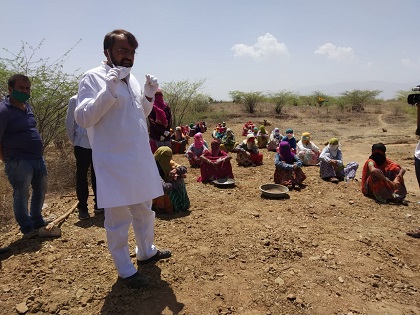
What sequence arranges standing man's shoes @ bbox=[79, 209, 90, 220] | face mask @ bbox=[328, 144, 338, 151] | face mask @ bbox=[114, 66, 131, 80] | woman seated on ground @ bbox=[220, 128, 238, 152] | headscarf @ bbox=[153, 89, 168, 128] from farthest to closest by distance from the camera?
woman seated on ground @ bbox=[220, 128, 238, 152], face mask @ bbox=[328, 144, 338, 151], headscarf @ bbox=[153, 89, 168, 128], standing man's shoes @ bbox=[79, 209, 90, 220], face mask @ bbox=[114, 66, 131, 80]

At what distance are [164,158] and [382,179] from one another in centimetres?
353

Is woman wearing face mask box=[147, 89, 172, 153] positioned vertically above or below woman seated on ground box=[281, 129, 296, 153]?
above

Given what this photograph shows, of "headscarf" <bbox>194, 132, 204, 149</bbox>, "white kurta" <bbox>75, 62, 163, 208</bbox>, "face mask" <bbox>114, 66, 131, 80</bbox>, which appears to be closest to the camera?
"face mask" <bbox>114, 66, 131, 80</bbox>

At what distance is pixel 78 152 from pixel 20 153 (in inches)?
30.2

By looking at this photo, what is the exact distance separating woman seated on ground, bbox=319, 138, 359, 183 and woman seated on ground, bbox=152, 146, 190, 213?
3228mm

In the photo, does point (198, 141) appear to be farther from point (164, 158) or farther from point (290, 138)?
point (164, 158)

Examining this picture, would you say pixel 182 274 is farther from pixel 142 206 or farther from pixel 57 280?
pixel 57 280

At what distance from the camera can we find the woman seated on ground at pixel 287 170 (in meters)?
5.59

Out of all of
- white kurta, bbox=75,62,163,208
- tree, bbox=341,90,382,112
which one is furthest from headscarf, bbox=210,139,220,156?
tree, bbox=341,90,382,112

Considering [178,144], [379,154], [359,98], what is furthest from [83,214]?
[359,98]

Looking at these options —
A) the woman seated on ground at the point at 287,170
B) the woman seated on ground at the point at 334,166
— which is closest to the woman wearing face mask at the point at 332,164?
the woman seated on ground at the point at 334,166

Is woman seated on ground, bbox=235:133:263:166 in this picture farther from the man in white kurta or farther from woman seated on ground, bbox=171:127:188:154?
the man in white kurta

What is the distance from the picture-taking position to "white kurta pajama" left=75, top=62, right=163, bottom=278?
81.6 inches

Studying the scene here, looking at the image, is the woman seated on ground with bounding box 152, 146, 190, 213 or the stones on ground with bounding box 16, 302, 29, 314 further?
the woman seated on ground with bounding box 152, 146, 190, 213
